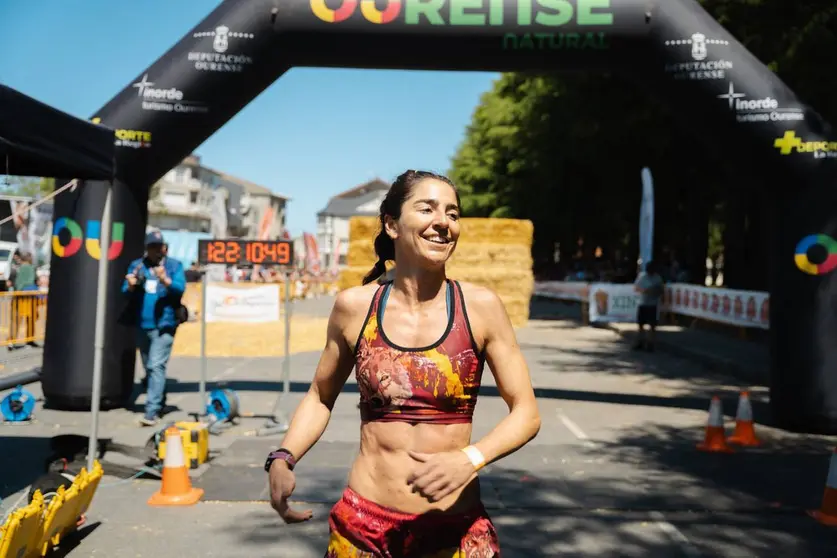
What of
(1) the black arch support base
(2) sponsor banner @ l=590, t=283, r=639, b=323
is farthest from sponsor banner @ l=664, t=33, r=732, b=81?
(2) sponsor banner @ l=590, t=283, r=639, b=323

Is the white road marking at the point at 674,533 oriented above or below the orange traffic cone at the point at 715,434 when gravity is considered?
below

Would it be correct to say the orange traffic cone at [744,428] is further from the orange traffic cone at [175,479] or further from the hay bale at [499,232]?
the hay bale at [499,232]

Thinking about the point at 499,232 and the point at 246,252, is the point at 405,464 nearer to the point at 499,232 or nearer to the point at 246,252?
the point at 246,252

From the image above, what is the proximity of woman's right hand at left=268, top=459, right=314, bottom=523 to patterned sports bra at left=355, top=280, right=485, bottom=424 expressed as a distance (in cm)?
→ 30

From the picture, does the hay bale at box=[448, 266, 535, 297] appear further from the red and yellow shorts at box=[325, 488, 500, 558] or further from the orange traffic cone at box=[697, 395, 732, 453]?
the red and yellow shorts at box=[325, 488, 500, 558]

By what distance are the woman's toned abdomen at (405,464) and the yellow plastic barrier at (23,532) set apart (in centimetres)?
226

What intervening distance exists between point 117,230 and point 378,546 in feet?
25.8

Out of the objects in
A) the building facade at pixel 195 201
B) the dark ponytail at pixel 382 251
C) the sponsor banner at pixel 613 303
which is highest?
the building facade at pixel 195 201

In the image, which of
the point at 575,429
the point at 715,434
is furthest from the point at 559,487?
the point at 575,429

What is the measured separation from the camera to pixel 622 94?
77.0ft

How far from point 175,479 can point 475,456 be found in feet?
14.5

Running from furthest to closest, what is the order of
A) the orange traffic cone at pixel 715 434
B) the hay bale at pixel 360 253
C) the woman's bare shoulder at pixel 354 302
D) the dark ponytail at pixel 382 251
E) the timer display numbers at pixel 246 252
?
1. the hay bale at pixel 360 253
2. the timer display numbers at pixel 246 252
3. the orange traffic cone at pixel 715 434
4. the dark ponytail at pixel 382 251
5. the woman's bare shoulder at pixel 354 302

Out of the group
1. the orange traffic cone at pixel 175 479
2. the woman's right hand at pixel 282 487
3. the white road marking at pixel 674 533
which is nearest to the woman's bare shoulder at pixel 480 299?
the woman's right hand at pixel 282 487

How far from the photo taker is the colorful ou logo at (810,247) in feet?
29.2
